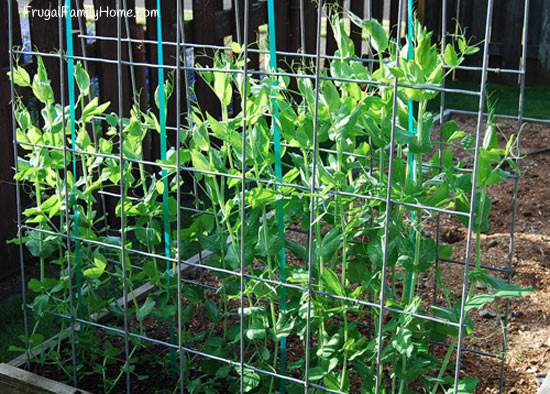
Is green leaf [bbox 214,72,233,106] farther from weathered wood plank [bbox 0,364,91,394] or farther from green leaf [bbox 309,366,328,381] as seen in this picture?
A: weathered wood plank [bbox 0,364,91,394]

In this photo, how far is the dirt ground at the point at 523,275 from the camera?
2.65 metres

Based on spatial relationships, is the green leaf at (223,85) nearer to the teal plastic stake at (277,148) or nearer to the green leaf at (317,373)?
the teal plastic stake at (277,148)

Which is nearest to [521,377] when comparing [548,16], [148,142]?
[148,142]

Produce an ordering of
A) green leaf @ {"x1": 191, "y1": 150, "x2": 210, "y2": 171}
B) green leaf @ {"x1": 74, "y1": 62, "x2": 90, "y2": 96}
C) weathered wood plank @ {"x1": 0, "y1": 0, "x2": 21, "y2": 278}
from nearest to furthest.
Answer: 1. green leaf @ {"x1": 191, "y1": 150, "x2": 210, "y2": 171}
2. green leaf @ {"x1": 74, "y1": 62, "x2": 90, "y2": 96}
3. weathered wood plank @ {"x1": 0, "y1": 0, "x2": 21, "y2": 278}

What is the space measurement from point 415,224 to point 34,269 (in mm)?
2124

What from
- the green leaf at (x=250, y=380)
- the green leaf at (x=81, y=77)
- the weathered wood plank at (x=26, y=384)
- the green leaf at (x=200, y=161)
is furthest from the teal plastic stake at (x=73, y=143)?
the green leaf at (x=250, y=380)

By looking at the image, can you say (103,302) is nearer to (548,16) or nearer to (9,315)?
(9,315)

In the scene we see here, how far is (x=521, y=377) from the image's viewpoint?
262 centimetres

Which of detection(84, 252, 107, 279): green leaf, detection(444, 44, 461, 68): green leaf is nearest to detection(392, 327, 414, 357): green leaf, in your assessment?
detection(444, 44, 461, 68): green leaf

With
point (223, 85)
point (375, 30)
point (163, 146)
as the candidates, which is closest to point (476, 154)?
point (375, 30)

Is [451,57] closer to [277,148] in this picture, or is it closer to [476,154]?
[476,154]

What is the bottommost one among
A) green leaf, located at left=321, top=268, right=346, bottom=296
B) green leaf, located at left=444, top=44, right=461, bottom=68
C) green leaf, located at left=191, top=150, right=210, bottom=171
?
green leaf, located at left=321, top=268, right=346, bottom=296

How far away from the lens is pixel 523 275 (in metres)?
3.40

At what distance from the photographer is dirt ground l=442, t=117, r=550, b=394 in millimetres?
2650
